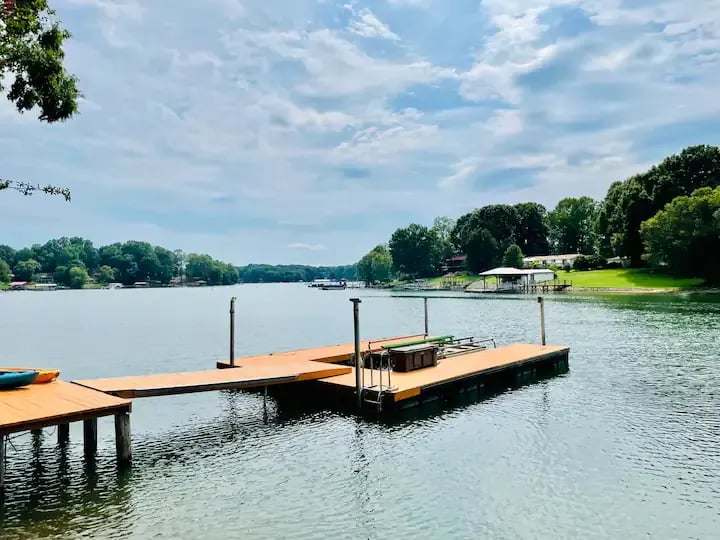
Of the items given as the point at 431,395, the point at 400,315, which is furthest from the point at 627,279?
the point at 431,395

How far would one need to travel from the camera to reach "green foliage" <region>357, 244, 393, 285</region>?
147 m

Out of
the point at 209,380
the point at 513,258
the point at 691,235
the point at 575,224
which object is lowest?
the point at 209,380

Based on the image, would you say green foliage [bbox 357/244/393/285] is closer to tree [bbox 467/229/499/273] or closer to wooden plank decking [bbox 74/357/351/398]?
tree [bbox 467/229/499/273]

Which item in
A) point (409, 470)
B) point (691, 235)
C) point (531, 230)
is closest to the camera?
point (409, 470)

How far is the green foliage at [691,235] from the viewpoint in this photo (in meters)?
62.9

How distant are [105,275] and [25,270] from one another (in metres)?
24.4

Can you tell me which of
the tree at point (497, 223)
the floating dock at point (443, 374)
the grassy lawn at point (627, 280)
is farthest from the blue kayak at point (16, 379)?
the tree at point (497, 223)

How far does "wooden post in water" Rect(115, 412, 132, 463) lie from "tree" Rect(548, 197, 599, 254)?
121135mm

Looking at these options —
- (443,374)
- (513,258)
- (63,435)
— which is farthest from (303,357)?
(513,258)

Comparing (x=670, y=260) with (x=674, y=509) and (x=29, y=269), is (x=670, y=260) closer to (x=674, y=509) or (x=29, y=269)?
(x=674, y=509)

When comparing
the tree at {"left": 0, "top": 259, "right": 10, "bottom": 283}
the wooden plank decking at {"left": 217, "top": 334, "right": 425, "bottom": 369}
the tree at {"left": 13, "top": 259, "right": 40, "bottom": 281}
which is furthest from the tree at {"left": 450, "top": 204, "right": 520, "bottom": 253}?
the tree at {"left": 13, "top": 259, "right": 40, "bottom": 281}

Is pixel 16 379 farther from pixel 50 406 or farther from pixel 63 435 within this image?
pixel 50 406

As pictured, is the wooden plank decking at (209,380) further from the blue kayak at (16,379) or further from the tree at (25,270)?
the tree at (25,270)

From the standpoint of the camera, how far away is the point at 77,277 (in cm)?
17388
